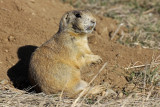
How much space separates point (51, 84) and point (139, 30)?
155 inches

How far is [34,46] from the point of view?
5.87 metres

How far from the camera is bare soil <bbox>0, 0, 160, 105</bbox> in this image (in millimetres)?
5113

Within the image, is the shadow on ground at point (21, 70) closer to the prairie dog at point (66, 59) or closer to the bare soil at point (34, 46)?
the bare soil at point (34, 46)

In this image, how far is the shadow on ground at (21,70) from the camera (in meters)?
5.24

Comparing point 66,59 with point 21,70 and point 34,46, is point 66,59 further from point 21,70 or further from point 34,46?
point 34,46

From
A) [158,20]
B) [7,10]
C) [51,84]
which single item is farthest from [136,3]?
[51,84]

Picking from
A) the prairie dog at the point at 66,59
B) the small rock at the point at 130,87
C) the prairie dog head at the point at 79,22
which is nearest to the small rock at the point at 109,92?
the prairie dog at the point at 66,59

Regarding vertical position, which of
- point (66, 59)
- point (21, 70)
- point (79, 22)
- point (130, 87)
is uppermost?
point (79, 22)

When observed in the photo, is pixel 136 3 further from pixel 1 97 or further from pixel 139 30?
pixel 1 97

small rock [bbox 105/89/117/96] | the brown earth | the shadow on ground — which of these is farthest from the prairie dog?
the shadow on ground

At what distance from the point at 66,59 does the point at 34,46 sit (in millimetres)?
1561

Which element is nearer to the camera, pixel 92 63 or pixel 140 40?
pixel 92 63

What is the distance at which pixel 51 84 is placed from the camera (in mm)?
4293

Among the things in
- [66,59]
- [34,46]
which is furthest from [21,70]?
[66,59]
